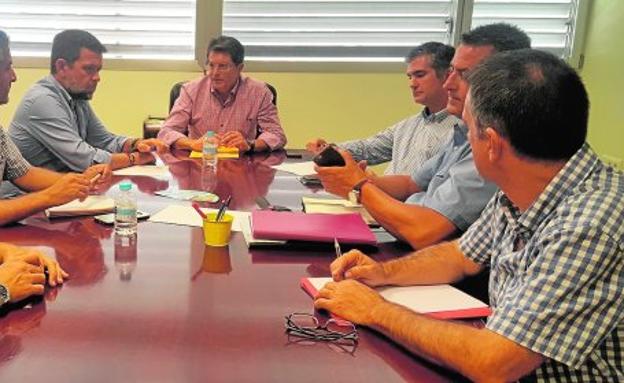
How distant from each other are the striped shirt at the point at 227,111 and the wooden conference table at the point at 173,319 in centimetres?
197

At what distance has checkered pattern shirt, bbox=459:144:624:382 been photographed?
0.99 meters

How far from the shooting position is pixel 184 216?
6.18 ft

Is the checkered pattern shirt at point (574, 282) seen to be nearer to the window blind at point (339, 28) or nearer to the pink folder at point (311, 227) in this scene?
the pink folder at point (311, 227)

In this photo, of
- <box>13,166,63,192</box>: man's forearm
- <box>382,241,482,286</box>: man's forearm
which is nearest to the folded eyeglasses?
<box>382,241,482,286</box>: man's forearm

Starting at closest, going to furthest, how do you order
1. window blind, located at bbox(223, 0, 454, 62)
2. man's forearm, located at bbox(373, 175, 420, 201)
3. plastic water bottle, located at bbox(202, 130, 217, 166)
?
man's forearm, located at bbox(373, 175, 420, 201) < plastic water bottle, located at bbox(202, 130, 217, 166) < window blind, located at bbox(223, 0, 454, 62)

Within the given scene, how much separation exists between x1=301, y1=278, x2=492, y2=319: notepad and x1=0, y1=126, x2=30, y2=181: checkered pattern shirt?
1.39 metres

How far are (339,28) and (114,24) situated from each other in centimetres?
162

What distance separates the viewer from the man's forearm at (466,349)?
39.1 inches

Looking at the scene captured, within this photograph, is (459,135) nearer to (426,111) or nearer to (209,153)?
(426,111)

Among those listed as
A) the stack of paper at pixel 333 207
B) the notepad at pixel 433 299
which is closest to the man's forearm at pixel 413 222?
the stack of paper at pixel 333 207

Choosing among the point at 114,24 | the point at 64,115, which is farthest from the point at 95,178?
the point at 114,24

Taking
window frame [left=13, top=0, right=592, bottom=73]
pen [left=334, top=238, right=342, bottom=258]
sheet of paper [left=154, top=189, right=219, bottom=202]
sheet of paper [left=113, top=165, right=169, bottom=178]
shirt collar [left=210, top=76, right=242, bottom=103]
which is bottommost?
sheet of paper [left=113, top=165, right=169, bottom=178]

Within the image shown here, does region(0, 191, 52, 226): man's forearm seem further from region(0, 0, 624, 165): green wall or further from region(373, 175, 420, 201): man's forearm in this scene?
region(0, 0, 624, 165): green wall

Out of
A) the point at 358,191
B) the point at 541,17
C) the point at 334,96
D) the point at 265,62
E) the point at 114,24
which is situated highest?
the point at 541,17
